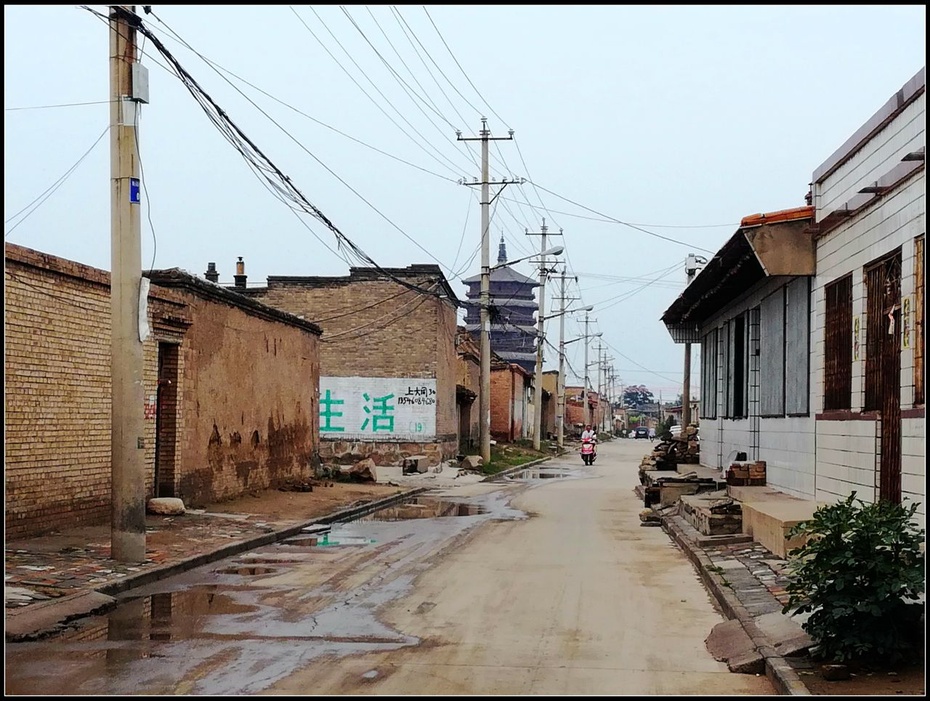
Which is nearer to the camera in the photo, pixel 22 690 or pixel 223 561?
pixel 22 690

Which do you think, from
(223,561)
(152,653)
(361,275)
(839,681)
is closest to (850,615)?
(839,681)

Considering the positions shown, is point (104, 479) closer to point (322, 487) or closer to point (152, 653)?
point (152, 653)

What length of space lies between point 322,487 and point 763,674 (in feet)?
65.3

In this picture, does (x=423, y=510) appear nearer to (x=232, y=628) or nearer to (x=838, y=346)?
(x=838, y=346)

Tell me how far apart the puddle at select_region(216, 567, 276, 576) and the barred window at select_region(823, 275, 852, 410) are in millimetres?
7447

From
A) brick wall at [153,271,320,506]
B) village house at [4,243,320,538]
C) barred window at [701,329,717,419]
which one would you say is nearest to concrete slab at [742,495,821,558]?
village house at [4,243,320,538]

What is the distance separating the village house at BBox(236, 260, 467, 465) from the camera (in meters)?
39.3

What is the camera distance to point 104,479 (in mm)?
15758

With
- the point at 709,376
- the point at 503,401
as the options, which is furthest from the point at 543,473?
the point at 503,401

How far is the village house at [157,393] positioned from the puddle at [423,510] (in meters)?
2.97

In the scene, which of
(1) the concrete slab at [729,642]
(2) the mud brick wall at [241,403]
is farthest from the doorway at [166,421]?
(1) the concrete slab at [729,642]

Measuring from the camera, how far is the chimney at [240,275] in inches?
1693

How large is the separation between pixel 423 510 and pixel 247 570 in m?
10.2

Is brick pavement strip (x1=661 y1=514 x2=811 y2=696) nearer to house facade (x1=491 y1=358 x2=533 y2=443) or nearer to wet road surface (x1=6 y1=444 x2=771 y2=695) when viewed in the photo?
wet road surface (x1=6 y1=444 x2=771 y2=695)
